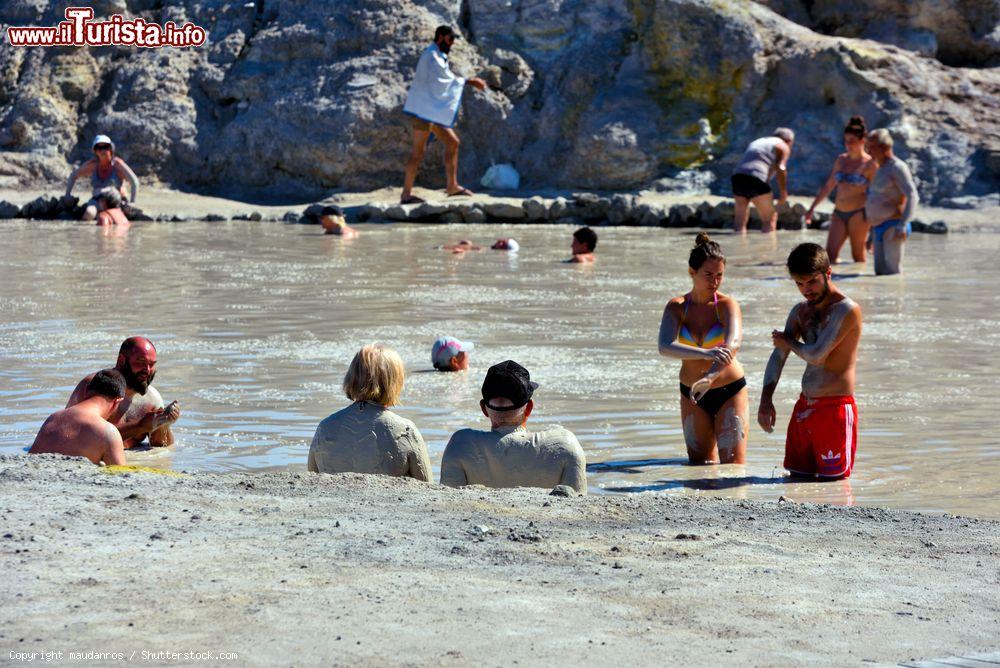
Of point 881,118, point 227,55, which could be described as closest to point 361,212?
point 227,55

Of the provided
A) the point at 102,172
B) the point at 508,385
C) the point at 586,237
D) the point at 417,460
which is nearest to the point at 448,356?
the point at 417,460

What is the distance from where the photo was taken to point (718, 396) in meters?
6.85

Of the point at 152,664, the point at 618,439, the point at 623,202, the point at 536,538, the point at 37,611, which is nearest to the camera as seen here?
the point at 152,664

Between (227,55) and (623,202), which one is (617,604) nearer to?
(623,202)

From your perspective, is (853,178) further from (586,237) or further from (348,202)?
(348,202)

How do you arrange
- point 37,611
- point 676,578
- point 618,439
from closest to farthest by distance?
1. point 37,611
2. point 676,578
3. point 618,439

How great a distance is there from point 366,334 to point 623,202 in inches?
410

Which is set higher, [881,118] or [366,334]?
[881,118]

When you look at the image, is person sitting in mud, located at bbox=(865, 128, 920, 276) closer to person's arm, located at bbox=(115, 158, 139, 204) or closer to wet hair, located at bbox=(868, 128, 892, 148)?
wet hair, located at bbox=(868, 128, 892, 148)

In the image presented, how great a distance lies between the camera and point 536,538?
469 cm

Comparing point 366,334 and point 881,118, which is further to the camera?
point 881,118

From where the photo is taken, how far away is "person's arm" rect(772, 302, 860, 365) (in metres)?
6.36

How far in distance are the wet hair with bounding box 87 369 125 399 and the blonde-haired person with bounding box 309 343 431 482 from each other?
1.11 m

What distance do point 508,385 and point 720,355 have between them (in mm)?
1581
